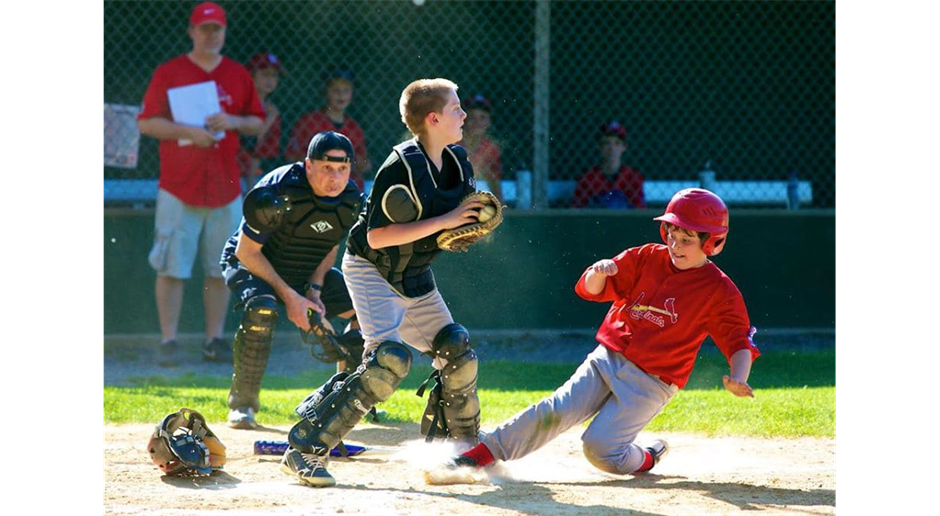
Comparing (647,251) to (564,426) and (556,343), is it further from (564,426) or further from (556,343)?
(556,343)

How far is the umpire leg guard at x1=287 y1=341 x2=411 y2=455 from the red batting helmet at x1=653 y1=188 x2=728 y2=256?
4.02 feet

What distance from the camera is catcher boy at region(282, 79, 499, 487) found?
4809 mm

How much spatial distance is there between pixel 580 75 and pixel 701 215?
5.68 metres

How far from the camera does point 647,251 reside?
5203 mm

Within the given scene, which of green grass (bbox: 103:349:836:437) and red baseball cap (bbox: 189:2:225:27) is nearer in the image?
green grass (bbox: 103:349:836:437)

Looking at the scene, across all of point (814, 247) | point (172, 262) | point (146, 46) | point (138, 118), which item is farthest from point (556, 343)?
point (146, 46)

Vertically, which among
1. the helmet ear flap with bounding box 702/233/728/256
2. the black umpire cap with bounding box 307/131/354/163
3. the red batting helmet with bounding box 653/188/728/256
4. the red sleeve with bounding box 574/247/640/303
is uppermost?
the black umpire cap with bounding box 307/131/354/163

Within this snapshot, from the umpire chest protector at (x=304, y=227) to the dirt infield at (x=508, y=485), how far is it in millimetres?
969


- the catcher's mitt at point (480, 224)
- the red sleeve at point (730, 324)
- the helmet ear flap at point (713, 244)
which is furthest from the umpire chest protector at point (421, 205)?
the red sleeve at point (730, 324)

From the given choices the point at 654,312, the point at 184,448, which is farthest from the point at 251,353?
the point at 654,312

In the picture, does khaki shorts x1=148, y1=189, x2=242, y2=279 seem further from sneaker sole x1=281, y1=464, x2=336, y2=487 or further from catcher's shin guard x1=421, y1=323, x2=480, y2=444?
sneaker sole x1=281, y1=464, x2=336, y2=487

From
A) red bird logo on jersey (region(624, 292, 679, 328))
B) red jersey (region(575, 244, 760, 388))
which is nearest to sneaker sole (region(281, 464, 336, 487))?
red jersey (region(575, 244, 760, 388))

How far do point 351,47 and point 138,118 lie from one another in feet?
7.34

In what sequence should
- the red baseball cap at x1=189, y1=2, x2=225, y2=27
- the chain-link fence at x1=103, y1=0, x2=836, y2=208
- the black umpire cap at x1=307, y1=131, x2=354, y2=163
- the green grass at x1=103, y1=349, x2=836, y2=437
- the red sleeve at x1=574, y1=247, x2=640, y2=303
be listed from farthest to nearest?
the chain-link fence at x1=103, y1=0, x2=836, y2=208, the red baseball cap at x1=189, y1=2, x2=225, y2=27, the green grass at x1=103, y1=349, x2=836, y2=437, the black umpire cap at x1=307, y1=131, x2=354, y2=163, the red sleeve at x1=574, y1=247, x2=640, y2=303
